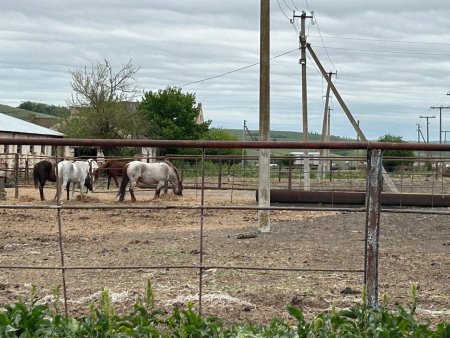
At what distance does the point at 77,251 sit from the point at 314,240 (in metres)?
3.78

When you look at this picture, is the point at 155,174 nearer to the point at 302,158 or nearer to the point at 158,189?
the point at 158,189

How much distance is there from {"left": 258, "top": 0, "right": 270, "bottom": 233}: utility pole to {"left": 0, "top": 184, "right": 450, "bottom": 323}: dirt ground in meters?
0.81

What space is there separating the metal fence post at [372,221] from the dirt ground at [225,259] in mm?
367

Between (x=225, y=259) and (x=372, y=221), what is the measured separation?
4.66 m

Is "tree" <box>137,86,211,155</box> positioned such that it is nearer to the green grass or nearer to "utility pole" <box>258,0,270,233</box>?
"utility pole" <box>258,0,270,233</box>

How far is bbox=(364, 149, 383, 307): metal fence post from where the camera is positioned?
555cm

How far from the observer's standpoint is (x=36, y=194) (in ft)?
80.1

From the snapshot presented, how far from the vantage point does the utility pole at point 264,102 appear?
14344 mm

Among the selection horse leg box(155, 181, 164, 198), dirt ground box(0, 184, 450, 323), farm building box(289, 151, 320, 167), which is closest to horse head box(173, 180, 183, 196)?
horse leg box(155, 181, 164, 198)

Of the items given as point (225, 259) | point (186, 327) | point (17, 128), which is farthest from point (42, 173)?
point (17, 128)

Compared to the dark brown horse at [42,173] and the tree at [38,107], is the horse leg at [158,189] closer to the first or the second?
the dark brown horse at [42,173]

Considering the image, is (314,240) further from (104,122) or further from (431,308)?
(104,122)

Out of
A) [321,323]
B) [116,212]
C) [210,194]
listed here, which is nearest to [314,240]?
[116,212]

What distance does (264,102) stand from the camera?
14.7 m
